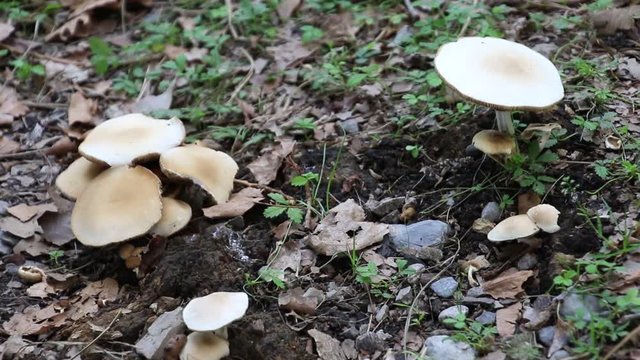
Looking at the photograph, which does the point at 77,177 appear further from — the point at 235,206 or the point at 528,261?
the point at 528,261

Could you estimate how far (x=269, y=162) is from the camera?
447cm

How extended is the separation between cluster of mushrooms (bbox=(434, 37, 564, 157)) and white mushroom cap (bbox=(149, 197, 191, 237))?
5.24ft

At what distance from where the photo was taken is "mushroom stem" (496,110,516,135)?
382 cm

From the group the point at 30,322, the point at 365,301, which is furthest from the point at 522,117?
the point at 30,322

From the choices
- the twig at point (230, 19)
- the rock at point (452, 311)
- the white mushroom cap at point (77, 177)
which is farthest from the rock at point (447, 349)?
the twig at point (230, 19)

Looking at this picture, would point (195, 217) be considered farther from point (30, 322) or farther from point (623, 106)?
point (623, 106)

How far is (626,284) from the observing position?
305 centimetres

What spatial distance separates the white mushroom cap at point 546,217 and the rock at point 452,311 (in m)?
0.55

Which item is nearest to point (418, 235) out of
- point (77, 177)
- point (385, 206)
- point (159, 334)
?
point (385, 206)

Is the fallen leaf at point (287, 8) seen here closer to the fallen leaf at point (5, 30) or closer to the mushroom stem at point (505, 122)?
the fallen leaf at point (5, 30)

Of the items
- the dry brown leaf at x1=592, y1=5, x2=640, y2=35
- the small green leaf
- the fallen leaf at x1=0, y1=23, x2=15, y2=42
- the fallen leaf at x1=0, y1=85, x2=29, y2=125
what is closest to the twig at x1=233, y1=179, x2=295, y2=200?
the small green leaf

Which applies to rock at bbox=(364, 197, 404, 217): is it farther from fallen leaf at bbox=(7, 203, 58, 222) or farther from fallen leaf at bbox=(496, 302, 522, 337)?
fallen leaf at bbox=(7, 203, 58, 222)

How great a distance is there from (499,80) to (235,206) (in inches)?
64.1

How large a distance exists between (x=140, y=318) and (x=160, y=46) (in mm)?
3111
